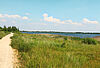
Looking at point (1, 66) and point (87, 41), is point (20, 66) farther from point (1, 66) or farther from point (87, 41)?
point (87, 41)

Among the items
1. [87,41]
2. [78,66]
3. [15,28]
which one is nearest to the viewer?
[78,66]

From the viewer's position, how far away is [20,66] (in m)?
6.17

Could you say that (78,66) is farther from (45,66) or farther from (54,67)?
(45,66)

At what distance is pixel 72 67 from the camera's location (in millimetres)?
5617

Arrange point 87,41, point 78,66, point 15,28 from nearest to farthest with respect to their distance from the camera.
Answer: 1. point 78,66
2. point 87,41
3. point 15,28

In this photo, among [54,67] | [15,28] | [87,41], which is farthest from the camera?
[15,28]

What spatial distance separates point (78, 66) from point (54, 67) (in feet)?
4.80

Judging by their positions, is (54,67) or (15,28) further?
(15,28)

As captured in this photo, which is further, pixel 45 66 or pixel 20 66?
pixel 20 66

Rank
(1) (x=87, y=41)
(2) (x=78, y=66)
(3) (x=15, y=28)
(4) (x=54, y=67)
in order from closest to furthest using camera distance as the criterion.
Answer: (4) (x=54, y=67), (2) (x=78, y=66), (1) (x=87, y=41), (3) (x=15, y=28)

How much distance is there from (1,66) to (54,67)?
10.9ft

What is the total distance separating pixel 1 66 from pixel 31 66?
75.7 inches

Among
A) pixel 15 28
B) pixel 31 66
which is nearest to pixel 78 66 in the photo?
pixel 31 66

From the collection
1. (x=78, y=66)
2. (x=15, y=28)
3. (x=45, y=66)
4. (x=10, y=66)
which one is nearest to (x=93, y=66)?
(x=78, y=66)
